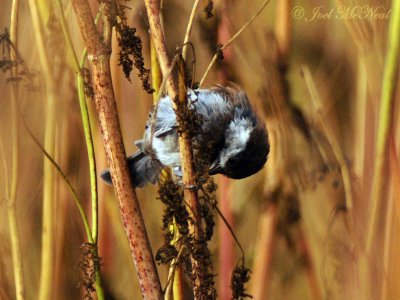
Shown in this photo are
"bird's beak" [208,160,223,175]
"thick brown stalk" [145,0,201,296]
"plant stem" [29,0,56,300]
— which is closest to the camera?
"thick brown stalk" [145,0,201,296]

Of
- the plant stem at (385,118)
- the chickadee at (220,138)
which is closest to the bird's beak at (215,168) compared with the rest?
the chickadee at (220,138)

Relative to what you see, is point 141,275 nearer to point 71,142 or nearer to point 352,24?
point 71,142

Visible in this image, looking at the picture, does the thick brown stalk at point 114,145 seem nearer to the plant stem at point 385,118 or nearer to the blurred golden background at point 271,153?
the blurred golden background at point 271,153

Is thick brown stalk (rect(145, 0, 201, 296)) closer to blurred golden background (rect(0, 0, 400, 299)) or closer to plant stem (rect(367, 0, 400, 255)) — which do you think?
blurred golden background (rect(0, 0, 400, 299))

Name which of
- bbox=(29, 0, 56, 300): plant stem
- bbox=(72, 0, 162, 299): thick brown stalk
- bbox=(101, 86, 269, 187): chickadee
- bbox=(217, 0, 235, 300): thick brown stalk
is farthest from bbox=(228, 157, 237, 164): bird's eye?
bbox=(29, 0, 56, 300): plant stem
